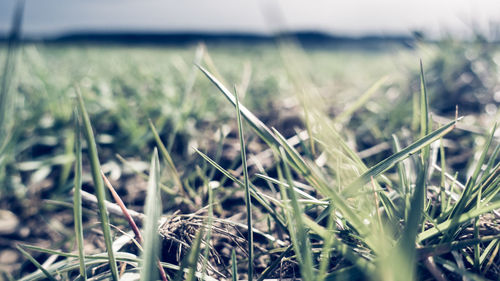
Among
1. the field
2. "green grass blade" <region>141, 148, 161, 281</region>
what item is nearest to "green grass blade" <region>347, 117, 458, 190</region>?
the field

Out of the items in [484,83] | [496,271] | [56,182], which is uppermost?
[484,83]

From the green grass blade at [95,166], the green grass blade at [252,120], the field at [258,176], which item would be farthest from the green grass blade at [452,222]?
the green grass blade at [95,166]

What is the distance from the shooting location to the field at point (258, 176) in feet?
1.05

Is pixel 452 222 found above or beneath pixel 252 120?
beneath

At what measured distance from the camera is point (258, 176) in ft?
1.18

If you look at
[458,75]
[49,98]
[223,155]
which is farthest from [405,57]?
[49,98]

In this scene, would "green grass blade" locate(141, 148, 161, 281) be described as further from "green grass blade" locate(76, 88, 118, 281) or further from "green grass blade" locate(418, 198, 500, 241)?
"green grass blade" locate(418, 198, 500, 241)

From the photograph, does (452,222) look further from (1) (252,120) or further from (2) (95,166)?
(2) (95,166)

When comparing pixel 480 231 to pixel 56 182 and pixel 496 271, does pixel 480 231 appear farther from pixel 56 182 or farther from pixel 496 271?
pixel 56 182

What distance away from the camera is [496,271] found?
0.34 m

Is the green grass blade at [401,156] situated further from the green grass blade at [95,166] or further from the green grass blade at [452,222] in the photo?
the green grass blade at [95,166]

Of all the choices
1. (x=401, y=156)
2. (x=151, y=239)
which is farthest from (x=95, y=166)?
(x=401, y=156)

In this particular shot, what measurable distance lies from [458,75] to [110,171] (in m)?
1.23

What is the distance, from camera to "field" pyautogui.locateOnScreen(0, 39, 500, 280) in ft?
1.05
